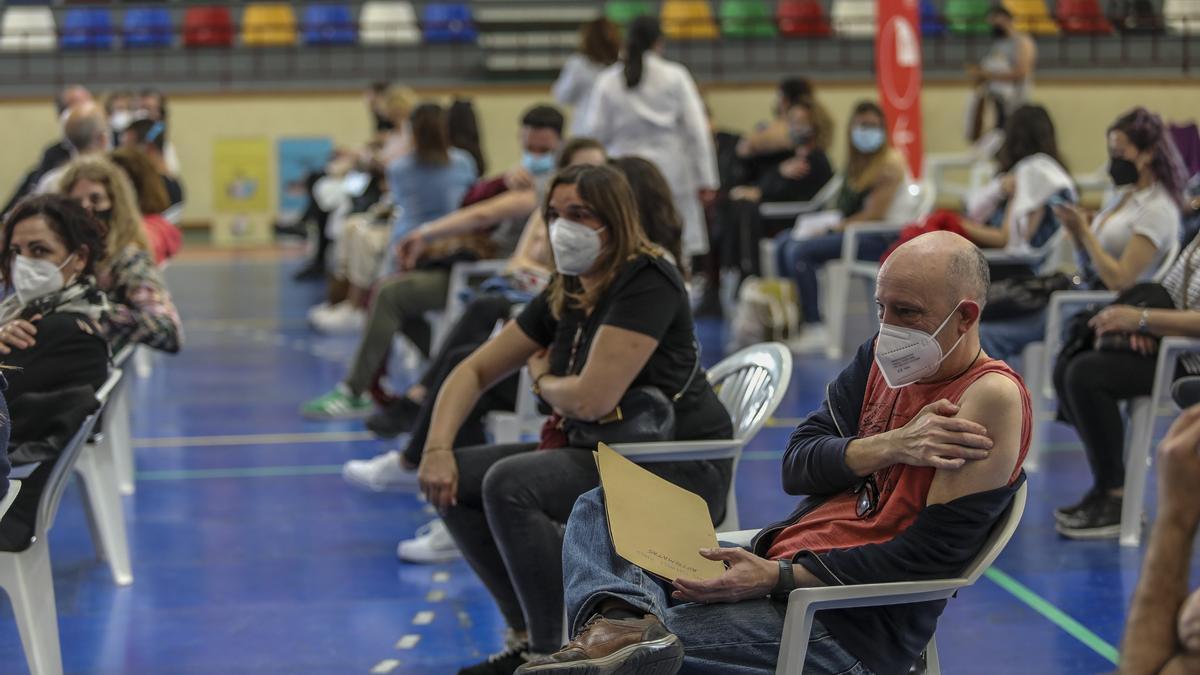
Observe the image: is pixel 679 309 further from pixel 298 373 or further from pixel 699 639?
pixel 298 373

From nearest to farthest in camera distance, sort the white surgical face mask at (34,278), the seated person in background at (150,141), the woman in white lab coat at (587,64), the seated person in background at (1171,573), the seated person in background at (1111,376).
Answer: the seated person in background at (1171,573) → the white surgical face mask at (34,278) → the seated person in background at (1111,376) → the seated person in background at (150,141) → the woman in white lab coat at (587,64)

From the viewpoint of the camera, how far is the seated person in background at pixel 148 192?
5480mm

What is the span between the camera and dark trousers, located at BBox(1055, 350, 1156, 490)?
414 cm

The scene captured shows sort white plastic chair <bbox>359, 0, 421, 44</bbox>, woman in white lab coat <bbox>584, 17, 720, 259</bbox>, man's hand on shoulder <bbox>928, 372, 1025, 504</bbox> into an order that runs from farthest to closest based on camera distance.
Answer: white plastic chair <bbox>359, 0, 421, 44</bbox> < woman in white lab coat <bbox>584, 17, 720, 259</bbox> < man's hand on shoulder <bbox>928, 372, 1025, 504</bbox>

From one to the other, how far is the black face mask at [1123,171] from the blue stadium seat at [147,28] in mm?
11683

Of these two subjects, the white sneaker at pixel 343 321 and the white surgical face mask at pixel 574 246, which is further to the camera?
the white sneaker at pixel 343 321

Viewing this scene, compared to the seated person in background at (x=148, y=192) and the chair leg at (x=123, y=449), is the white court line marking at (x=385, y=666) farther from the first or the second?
the seated person in background at (x=148, y=192)

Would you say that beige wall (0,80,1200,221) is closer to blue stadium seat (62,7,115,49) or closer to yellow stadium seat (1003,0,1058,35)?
blue stadium seat (62,7,115,49)

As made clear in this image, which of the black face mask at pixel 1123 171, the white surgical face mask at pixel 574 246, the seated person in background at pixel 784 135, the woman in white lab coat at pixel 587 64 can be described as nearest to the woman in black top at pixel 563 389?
the white surgical face mask at pixel 574 246

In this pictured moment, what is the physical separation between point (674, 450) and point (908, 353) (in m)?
0.83


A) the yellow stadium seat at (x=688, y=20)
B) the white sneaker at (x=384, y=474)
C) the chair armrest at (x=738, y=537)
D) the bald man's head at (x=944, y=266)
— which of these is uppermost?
the yellow stadium seat at (x=688, y=20)

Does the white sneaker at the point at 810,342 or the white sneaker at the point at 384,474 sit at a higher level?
the white sneaker at the point at 384,474

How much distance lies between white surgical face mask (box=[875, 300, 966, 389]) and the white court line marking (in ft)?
4.83

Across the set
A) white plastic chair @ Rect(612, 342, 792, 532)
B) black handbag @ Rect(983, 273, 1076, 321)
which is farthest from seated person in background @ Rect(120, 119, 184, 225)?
white plastic chair @ Rect(612, 342, 792, 532)
